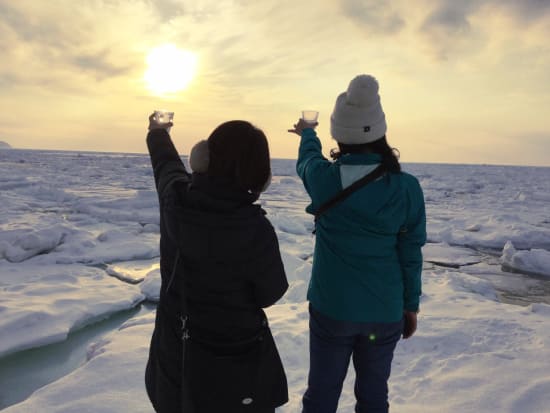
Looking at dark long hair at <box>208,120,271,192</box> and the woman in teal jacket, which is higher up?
dark long hair at <box>208,120,271,192</box>

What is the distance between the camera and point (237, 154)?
1.25 meters

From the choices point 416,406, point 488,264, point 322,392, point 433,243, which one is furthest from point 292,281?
point 433,243

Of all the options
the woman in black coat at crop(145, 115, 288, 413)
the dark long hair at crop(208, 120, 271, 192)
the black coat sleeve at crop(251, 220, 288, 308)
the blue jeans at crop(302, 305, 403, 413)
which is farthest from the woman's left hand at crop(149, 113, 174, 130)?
the blue jeans at crop(302, 305, 403, 413)

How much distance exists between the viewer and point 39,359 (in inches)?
157

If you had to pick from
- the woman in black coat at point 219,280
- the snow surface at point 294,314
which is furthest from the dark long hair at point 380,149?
the snow surface at point 294,314

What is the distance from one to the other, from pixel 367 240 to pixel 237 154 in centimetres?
65

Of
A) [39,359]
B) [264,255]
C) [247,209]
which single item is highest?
[247,209]

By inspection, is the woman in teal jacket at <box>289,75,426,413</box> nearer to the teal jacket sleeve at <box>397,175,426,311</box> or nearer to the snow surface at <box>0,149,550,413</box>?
the teal jacket sleeve at <box>397,175,426,311</box>

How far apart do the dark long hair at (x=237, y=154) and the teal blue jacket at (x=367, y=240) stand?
1.42 feet

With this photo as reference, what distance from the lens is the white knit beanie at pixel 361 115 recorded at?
158 cm

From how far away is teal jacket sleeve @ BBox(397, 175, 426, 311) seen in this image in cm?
158

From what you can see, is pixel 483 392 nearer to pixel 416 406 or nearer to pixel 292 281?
pixel 416 406

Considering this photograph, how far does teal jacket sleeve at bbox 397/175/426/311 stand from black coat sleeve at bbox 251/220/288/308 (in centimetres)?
59

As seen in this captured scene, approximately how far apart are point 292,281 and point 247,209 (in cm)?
488
